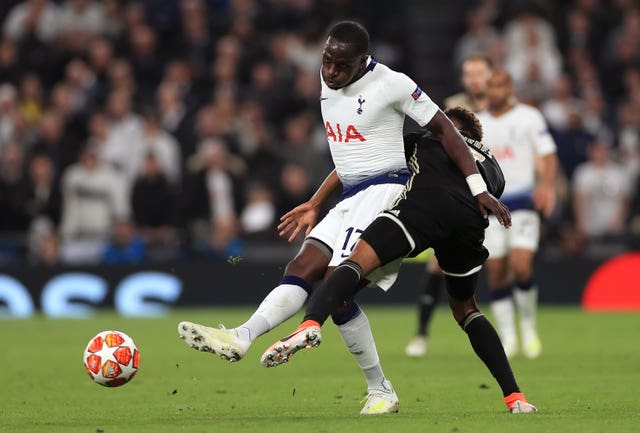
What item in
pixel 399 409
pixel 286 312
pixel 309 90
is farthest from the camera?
pixel 309 90

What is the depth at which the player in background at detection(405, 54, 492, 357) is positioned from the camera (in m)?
12.0

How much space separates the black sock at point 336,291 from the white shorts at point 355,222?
311 millimetres

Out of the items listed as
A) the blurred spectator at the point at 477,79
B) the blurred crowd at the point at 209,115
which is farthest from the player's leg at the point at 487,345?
the blurred crowd at the point at 209,115

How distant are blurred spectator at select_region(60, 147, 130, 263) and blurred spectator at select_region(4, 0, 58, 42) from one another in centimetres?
324

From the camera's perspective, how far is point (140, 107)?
19.5m

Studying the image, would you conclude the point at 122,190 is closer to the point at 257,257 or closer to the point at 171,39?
the point at 257,257

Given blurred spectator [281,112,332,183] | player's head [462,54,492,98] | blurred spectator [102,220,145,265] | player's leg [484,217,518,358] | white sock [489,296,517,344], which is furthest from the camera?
blurred spectator [281,112,332,183]

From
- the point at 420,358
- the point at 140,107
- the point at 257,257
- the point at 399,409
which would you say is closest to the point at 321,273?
the point at 399,409

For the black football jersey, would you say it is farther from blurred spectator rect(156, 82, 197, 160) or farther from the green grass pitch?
blurred spectator rect(156, 82, 197, 160)

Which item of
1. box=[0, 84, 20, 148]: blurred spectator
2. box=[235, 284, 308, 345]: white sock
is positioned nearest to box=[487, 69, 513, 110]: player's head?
box=[235, 284, 308, 345]: white sock

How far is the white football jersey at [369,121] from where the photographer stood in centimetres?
752

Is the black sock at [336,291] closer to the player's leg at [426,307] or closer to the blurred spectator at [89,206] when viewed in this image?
the player's leg at [426,307]

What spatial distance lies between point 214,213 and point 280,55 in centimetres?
337

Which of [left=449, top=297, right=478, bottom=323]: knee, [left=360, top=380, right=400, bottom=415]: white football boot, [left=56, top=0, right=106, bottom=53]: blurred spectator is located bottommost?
[left=360, top=380, right=400, bottom=415]: white football boot
